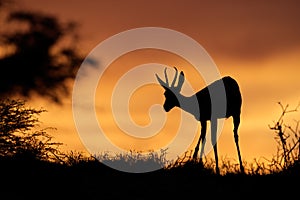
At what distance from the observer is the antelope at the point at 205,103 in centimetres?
1833

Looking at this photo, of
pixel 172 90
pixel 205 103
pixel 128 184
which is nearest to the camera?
pixel 128 184

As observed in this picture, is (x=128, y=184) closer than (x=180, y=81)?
Yes

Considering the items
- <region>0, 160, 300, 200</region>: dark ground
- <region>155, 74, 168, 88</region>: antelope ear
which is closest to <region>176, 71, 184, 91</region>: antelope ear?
<region>155, 74, 168, 88</region>: antelope ear

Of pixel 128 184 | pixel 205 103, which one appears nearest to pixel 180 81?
pixel 205 103

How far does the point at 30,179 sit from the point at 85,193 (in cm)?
129

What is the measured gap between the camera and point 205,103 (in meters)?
19.3

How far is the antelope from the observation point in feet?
60.1

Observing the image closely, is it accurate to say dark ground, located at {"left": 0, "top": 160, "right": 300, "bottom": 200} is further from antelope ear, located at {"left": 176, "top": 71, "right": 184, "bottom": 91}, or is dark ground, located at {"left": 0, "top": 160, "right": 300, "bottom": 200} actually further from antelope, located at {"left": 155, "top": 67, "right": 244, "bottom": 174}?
antelope ear, located at {"left": 176, "top": 71, "right": 184, "bottom": 91}

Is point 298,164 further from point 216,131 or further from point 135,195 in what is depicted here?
point 216,131

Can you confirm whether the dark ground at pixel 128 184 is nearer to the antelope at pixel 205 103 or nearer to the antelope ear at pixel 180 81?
the antelope at pixel 205 103

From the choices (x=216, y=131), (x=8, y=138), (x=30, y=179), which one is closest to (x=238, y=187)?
(x=30, y=179)

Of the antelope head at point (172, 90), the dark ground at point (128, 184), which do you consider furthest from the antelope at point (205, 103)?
the dark ground at point (128, 184)

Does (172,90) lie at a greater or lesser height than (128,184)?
greater

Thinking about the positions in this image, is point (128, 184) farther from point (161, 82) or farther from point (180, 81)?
point (180, 81)
